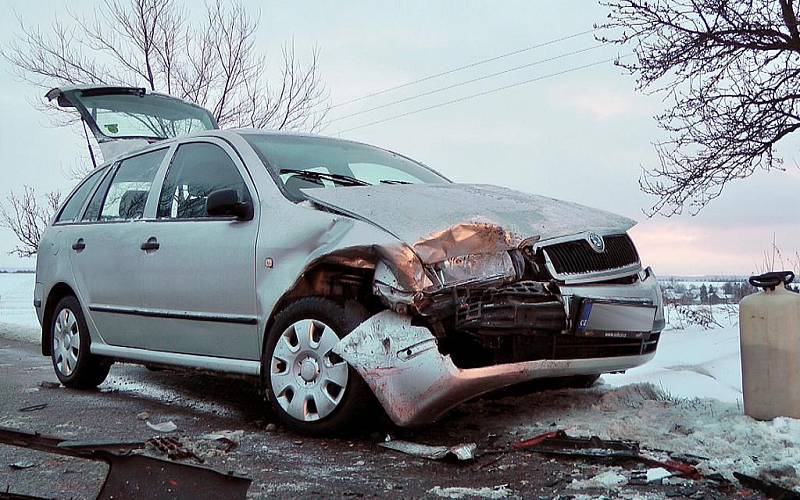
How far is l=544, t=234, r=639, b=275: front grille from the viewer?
142 inches

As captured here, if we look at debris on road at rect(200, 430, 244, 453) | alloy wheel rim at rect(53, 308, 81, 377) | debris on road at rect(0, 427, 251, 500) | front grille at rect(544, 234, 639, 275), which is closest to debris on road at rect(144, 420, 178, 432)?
debris on road at rect(200, 430, 244, 453)

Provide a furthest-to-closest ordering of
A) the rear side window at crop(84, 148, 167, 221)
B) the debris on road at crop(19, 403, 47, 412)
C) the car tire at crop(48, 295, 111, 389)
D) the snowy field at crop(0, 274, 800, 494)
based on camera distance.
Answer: the car tire at crop(48, 295, 111, 389) → the rear side window at crop(84, 148, 167, 221) → the debris on road at crop(19, 403, 47, 412) → the snowy field at crop(0, 274, 800, 494)

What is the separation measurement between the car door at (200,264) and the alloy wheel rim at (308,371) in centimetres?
29

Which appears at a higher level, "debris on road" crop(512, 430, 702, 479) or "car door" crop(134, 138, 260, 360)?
"car door" crop(134, 138, 260, 360)

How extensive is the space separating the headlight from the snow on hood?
0.12ft

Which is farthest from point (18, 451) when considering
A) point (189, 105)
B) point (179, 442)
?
point (189, 105)

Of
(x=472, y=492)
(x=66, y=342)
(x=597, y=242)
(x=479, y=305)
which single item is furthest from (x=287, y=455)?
(x=66, y=342)

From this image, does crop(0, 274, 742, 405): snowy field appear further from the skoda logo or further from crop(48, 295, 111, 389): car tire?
crop(48, 295, 111, 389): car tire

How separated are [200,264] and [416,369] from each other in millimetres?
1642

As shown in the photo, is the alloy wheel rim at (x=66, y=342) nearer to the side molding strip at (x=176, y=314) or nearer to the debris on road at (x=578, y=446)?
the side molding strip at (x=176, y=314)

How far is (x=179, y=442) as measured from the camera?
141 inches

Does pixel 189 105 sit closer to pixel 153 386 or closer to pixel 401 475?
pixel 153 386

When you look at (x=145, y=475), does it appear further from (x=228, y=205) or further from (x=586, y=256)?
(x=586, y=256)

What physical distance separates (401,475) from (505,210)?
1392 millimetres
